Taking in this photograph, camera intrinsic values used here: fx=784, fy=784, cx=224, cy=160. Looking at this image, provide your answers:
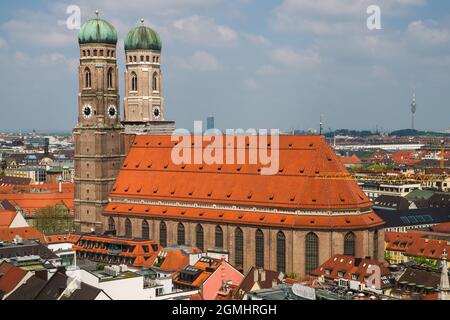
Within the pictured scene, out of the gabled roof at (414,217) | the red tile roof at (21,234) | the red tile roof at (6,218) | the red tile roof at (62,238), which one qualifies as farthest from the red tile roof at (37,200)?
the gabled roof at (414,217)

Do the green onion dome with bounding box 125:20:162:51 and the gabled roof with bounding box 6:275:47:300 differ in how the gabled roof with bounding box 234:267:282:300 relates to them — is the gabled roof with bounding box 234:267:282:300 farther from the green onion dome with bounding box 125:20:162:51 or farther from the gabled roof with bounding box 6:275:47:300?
the green onion dome with bounding box 125:20:162:51

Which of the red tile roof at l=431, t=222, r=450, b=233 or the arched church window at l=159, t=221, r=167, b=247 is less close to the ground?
the arched church window at l=159, t=221, r=167, b=247

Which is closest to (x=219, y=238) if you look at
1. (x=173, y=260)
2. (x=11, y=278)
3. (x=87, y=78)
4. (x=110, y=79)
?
(x=173, y=260)

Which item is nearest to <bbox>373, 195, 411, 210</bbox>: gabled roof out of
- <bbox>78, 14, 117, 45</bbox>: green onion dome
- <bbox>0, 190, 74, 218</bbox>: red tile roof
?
<bbox>0, 190, 74, 218</bbox>: red tile roof

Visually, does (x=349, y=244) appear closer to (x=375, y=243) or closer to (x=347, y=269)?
(x=375, y=243)

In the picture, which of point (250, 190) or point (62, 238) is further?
point (62, 238)

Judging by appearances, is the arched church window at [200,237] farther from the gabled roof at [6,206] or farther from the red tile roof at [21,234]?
the gabled roof at [6,206]
